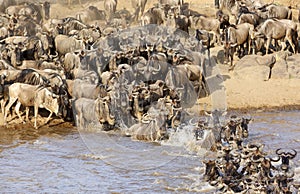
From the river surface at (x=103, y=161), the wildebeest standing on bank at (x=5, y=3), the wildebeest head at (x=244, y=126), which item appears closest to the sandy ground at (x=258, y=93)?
the river surface at (x=103, y=161)

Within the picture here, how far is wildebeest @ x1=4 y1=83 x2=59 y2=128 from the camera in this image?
16.7 meters

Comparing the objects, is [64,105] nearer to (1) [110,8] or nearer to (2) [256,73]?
(2) [256,73]

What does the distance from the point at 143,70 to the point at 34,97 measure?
9.90 feet

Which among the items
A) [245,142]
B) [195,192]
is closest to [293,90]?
[245,142]

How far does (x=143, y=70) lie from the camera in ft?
60.2

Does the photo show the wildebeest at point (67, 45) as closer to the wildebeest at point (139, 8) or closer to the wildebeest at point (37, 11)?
the wildebeest at point (37, 11)

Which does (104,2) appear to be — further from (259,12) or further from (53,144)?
(53,144)

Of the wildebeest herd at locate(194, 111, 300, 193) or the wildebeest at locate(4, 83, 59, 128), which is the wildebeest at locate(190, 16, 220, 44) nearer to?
the wildebeest at locate(4, 83, 59, 128)

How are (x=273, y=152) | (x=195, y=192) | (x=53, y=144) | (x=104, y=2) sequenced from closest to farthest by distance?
(x=195, y=192), (x=273, y=152), (x=53, y=144), (x=104, y=2)

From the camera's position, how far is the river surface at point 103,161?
12898mm

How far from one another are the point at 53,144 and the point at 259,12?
11904 mm

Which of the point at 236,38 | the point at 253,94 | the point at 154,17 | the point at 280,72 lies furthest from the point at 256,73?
the point at 154,17

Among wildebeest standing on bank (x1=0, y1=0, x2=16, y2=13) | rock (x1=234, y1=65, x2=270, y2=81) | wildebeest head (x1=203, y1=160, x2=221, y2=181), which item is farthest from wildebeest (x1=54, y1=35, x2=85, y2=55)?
wildebeest head (x1=203, y1=160, x2=221, y2=181)

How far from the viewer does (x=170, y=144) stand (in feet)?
50.0
